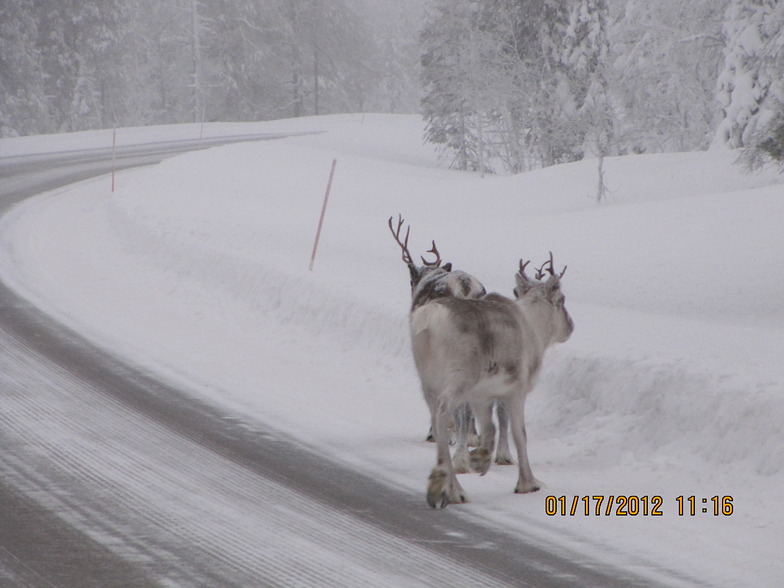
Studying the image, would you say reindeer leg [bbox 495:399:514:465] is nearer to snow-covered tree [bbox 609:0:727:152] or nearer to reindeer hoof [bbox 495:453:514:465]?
reindeer hoof [bbox 495:453:514:465]

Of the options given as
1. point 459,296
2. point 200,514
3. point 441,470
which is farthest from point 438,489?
point 459,296

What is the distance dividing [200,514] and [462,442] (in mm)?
2031

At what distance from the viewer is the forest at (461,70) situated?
27.9 m

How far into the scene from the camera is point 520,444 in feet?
20.2

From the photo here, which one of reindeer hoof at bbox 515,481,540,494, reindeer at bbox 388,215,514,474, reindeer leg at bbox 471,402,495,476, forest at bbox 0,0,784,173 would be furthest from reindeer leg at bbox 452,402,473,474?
forest at bbox 0,0,784,173

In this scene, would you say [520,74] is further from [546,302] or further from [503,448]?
[503,448]

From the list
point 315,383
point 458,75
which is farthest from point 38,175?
point 315,383

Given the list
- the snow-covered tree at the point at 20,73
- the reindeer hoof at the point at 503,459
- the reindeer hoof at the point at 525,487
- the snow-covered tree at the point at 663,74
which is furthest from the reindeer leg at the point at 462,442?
the snow-covered tree at the point at 20,73

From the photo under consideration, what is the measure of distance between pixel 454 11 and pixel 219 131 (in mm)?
14882

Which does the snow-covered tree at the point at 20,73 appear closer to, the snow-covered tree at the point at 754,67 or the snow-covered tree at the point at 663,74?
the snow-covered tree at the point at 663,74

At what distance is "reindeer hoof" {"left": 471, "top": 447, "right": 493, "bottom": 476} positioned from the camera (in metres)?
6.39

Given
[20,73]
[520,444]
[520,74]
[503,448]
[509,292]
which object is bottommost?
[503,448]

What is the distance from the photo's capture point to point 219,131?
50375 mm

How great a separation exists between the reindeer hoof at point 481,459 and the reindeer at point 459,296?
16 centimetres
